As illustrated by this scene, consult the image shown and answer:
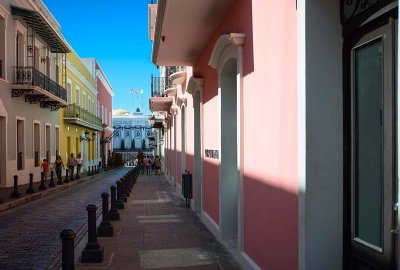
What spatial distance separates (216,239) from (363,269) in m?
4.89

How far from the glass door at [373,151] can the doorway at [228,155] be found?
424 centimetres

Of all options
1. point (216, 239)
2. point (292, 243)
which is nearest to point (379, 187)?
point (292, 243)

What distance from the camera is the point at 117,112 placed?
98.9 meters

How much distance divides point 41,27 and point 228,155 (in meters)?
16.6

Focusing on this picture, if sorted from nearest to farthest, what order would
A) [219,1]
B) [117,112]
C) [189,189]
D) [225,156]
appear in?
[219,1] < [225,156] < [189,189] < [117,112]

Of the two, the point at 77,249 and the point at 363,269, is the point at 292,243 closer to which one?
the point at 363,269

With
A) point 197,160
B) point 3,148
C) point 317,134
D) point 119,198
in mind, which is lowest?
point 119,198

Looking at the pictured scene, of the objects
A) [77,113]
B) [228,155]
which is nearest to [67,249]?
[228,155]

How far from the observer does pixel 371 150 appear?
3295 millimetres

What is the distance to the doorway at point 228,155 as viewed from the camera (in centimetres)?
774

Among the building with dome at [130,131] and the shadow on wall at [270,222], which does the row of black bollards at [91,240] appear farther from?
the building with dome at [130,131]

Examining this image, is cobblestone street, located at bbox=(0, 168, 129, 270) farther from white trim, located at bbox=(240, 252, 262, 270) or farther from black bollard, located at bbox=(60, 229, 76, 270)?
white trim, located at bbox=(240, 252, 262, 270)

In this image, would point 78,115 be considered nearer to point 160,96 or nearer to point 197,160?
point 160,96

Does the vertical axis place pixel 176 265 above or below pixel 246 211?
below
